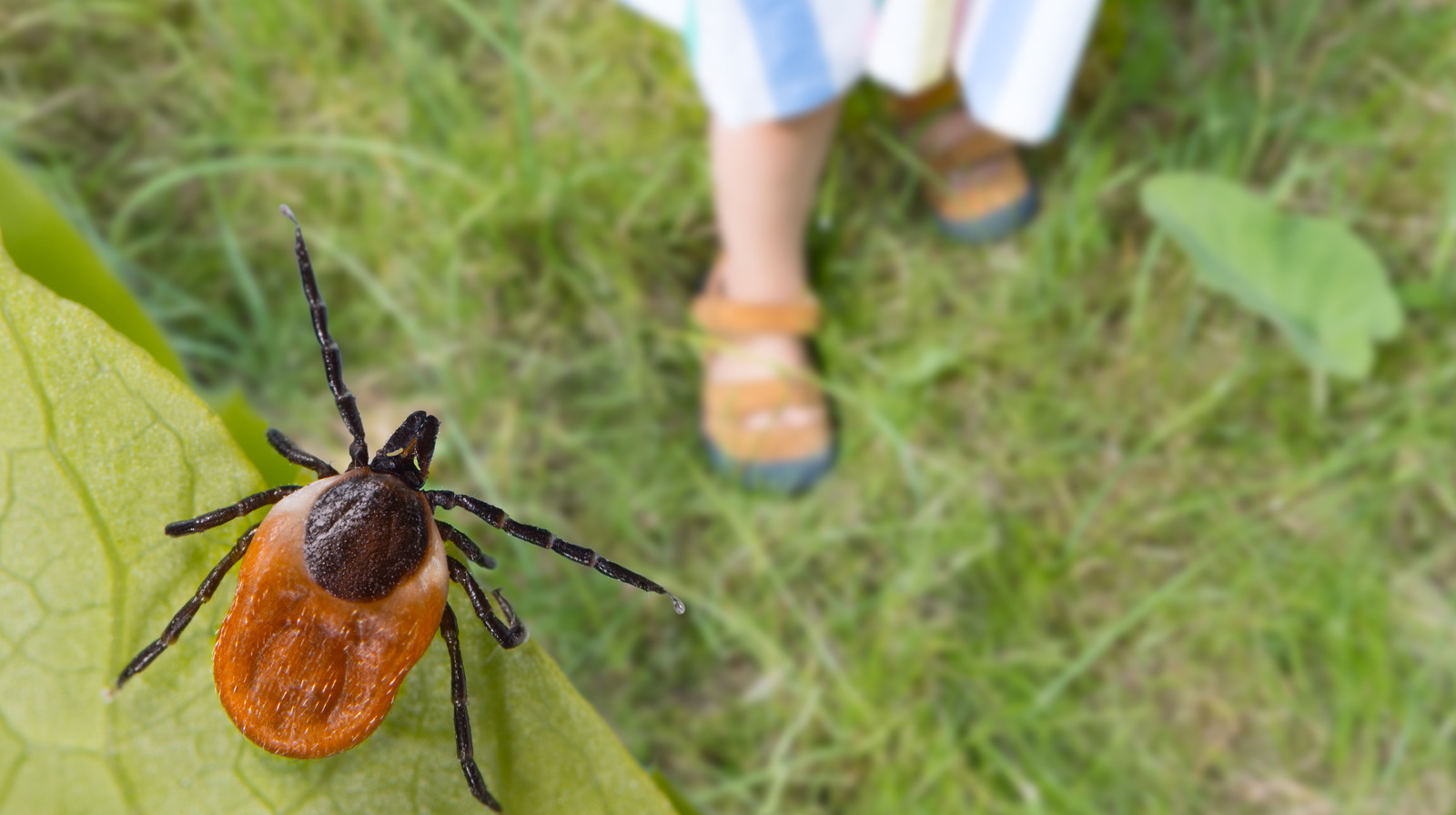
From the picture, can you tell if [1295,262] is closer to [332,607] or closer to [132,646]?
[332,607]

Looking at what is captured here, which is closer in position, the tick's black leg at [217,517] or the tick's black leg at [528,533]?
the tick's black leg at [217,517]

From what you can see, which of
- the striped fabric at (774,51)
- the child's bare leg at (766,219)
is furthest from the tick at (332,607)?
the child's bare leg at (766,219)

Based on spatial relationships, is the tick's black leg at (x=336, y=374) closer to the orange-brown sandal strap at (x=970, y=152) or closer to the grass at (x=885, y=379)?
the grass at (x=885, y=379)

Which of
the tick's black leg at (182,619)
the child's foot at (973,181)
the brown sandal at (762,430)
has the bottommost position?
→ the brown sandal at (762,430)

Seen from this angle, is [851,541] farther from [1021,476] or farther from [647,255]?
[647,255]

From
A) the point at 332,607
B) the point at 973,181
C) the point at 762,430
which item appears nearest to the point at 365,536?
the point at 332,607

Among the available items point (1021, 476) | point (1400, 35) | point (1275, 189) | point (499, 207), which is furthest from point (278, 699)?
point (1400, 35)

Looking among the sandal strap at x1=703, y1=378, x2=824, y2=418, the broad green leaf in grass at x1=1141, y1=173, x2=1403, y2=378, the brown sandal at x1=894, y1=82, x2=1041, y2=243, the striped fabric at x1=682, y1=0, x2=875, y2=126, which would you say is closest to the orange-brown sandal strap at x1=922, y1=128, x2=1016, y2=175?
the brown sandal at x1=894, y1=82, x2=1041, y2=243
